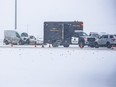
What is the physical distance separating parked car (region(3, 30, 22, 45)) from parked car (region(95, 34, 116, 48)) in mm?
3282

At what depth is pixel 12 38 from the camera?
1047 cm

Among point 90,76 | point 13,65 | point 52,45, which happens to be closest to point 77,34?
point 52,45

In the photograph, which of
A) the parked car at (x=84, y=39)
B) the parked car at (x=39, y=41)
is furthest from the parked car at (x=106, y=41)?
the parked car at (x=39, y=41)

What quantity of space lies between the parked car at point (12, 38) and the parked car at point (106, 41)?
129 inches

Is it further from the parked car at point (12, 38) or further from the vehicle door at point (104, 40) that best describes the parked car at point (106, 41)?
the parked car at point (12, 38)

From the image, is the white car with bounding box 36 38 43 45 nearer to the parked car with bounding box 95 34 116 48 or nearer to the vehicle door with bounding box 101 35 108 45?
the parked car with bounding box 95 34 116 48

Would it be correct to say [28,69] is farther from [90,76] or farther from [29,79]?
[90,76]

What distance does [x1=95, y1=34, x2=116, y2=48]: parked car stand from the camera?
9.45 meters

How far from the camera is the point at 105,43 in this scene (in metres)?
9.54

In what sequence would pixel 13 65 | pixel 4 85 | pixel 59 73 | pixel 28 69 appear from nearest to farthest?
pixel 4 85
pixel 59 73
pixel 28 69
pixel 13 65

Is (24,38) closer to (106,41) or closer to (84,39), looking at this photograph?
(84,39)

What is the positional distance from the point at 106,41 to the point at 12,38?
155 inches

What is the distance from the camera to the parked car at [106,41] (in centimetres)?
945

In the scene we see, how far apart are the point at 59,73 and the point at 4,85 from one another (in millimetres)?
901
